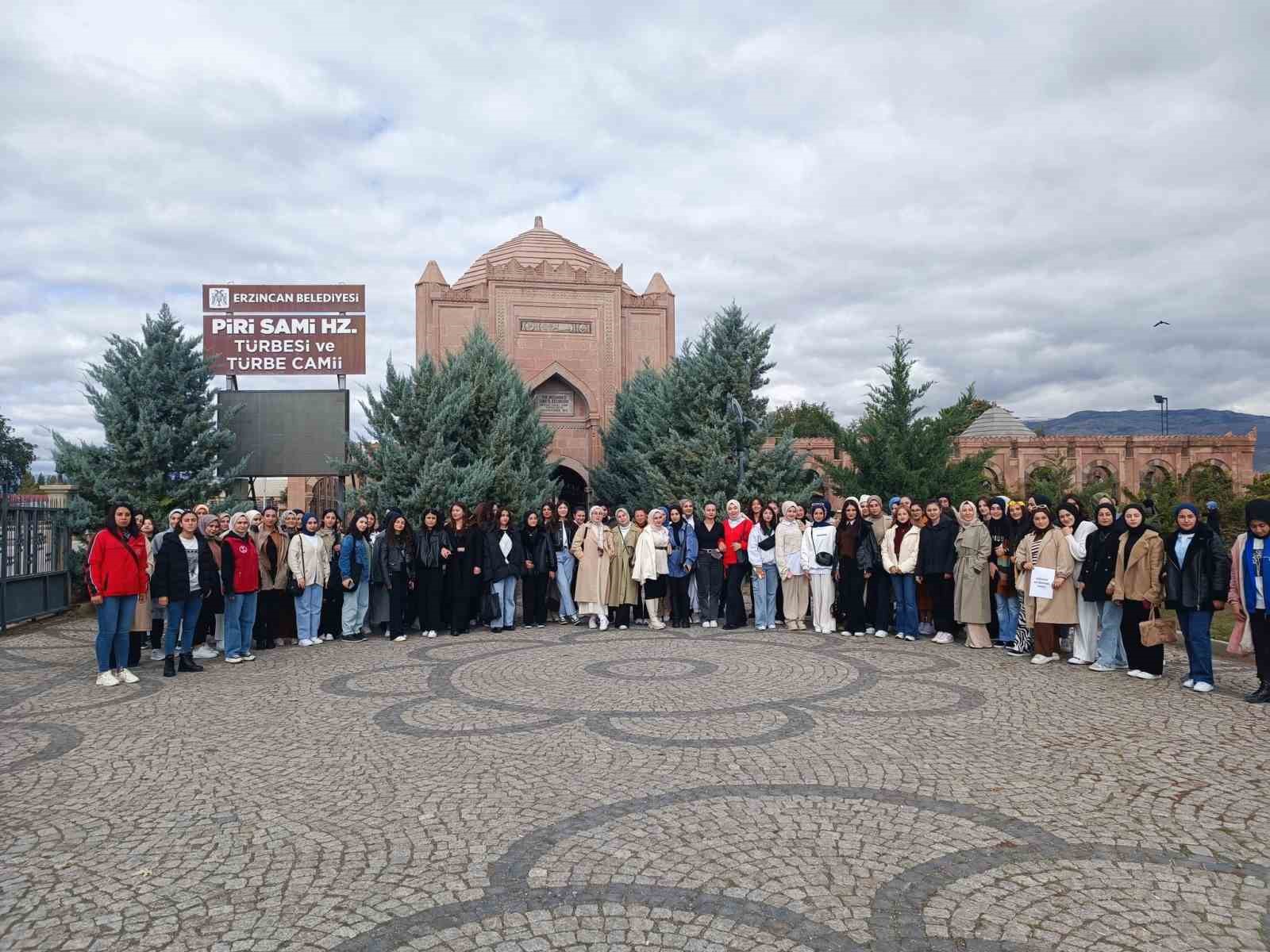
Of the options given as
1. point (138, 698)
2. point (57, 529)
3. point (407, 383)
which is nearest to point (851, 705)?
point (138, 698)

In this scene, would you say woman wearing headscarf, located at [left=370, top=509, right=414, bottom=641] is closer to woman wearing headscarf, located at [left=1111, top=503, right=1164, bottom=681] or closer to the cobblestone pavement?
the cobblestone pavement

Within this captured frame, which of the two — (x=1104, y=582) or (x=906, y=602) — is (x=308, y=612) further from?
(x=1104, y=582)

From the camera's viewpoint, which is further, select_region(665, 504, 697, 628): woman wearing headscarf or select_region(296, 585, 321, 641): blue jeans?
select_region(665, 504, 697, 628): woman wearing headscarf

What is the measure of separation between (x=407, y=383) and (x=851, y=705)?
36.5ft

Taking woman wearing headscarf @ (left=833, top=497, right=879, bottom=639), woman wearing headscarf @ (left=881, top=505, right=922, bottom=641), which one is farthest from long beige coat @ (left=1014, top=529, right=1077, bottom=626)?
woman wearing headscarf @ (left=833, top=497, right=879, bottom=639)

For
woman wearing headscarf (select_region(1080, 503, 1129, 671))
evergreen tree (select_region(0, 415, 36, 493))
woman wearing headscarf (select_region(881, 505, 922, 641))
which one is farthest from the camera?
evergreen tree (select_region(0, 415, 36, 493))

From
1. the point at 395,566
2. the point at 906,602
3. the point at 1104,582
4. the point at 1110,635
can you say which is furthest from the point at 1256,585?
the point at 395,566

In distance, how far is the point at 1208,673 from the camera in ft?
25.3

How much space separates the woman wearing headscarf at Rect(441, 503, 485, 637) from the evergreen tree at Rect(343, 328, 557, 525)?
10.9 feet

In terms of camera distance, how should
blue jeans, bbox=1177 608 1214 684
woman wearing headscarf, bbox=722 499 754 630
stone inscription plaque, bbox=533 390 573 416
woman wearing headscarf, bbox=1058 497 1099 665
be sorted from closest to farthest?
blue jeans, bbox=1177 608 1214 684 < woman wearing headscarf, bbox=1058 497 1099 665 < woman wearing headscarf, bbox=722 499 754 630 < stone inscription plaque, bbox=533 390 573 416

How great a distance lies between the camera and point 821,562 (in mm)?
11281

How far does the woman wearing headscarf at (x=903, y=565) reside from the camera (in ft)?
35.1

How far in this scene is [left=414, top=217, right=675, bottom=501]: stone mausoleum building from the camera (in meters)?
22.0

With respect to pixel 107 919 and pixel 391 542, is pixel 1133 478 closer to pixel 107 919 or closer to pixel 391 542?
pixel 391 542
